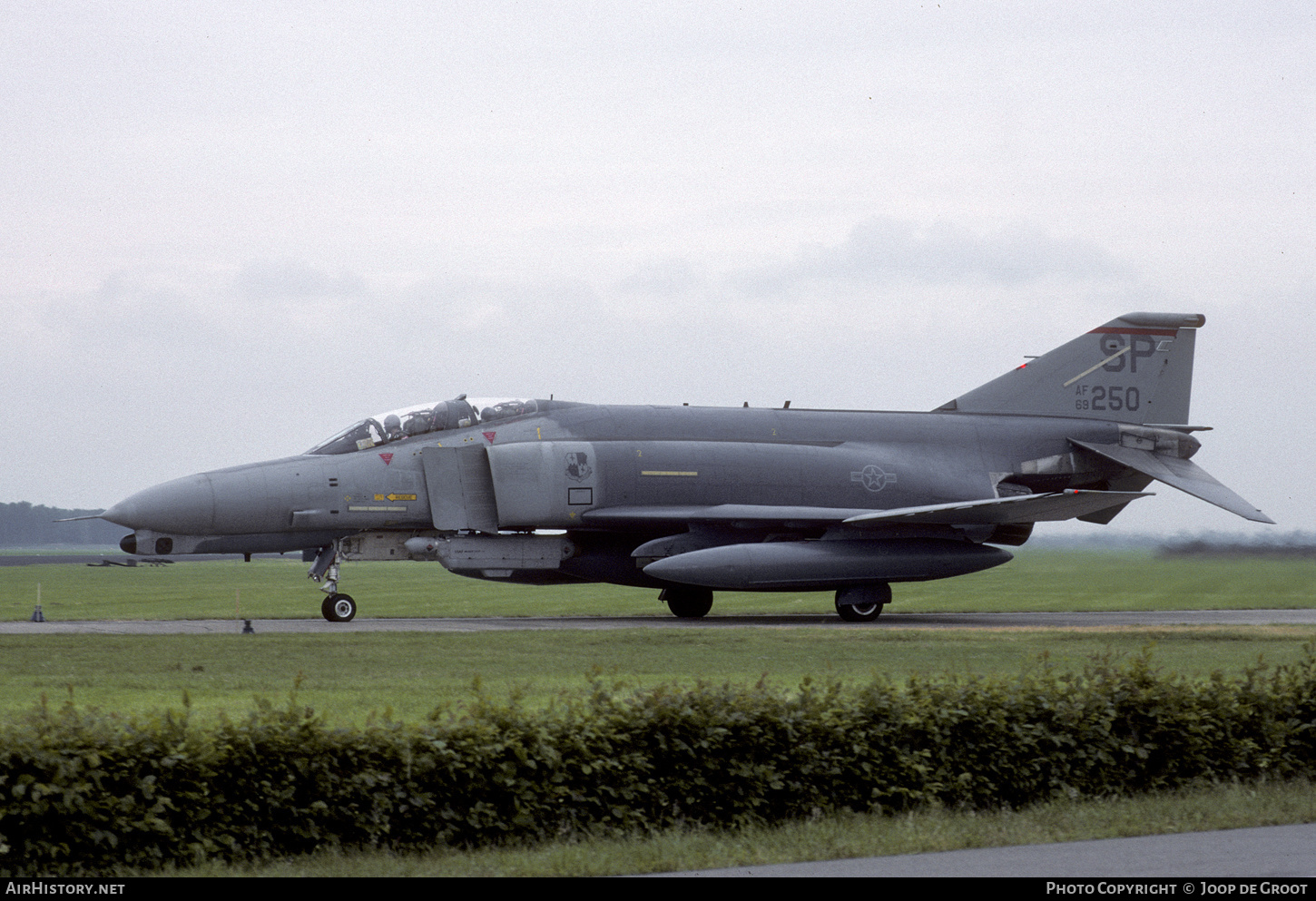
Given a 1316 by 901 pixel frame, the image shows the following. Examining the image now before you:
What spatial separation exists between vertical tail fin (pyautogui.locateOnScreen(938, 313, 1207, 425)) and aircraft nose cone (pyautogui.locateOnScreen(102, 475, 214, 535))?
14917mm

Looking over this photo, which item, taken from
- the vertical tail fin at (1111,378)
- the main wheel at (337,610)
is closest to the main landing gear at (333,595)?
the main wheel at (337,610)

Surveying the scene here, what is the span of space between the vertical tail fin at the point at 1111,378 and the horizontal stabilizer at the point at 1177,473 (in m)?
1.07

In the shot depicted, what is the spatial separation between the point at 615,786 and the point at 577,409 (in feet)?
60.2

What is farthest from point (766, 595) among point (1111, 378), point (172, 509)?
point (172, 509)

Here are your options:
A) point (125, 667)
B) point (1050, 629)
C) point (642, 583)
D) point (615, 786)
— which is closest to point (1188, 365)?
point (1050, 629)

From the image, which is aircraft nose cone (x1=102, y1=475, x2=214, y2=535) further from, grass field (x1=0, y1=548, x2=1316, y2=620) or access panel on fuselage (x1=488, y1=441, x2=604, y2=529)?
access panel on fuselage (x1=488, y1=441, x2=604, y2=529)

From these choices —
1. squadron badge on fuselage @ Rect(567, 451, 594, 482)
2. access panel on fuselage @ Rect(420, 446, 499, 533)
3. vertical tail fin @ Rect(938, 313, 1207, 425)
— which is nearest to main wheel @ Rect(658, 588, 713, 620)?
squadron badge on fuselage @ Rect(567, 451, 594, 482)

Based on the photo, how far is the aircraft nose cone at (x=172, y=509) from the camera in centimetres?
2209

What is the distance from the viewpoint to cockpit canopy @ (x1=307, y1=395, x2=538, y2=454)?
79.0 feet

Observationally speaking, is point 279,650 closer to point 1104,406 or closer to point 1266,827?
point 1266,827

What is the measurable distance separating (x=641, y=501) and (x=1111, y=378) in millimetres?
11136

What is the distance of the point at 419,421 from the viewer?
80.4 ft

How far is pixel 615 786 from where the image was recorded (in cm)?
752

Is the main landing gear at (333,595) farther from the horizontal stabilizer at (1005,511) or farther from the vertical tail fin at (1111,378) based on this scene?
the vertical tail fin at (1111,378)
